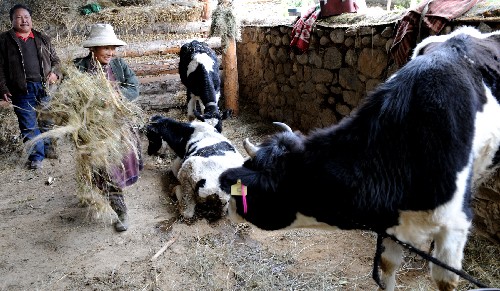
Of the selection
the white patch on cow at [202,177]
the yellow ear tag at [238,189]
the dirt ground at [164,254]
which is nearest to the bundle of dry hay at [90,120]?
the dirt ground at [164,254]

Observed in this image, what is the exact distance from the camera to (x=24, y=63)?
553 cm

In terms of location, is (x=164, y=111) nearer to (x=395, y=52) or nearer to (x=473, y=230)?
(x=395, y=52)

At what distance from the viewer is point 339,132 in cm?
225

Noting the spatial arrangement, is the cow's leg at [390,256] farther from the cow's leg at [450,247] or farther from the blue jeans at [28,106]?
the blue jeans at [28,106]

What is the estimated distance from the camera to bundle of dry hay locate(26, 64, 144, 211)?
3387 mm

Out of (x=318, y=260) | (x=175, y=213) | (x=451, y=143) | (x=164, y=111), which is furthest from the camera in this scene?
(x=164, y=111)

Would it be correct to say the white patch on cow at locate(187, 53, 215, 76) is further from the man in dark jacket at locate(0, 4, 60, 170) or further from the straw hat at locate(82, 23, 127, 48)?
the straw hat at locate(82, 23, 127, 48)

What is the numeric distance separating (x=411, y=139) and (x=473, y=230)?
2074 mm

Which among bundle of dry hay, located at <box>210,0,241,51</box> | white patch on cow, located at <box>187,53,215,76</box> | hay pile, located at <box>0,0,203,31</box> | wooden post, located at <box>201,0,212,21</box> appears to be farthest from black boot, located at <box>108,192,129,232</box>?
wooden post, located at <box>201,0,212,21</box>

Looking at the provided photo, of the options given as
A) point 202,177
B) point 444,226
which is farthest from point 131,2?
point 444,226

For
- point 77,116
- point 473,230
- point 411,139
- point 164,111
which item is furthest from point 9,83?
point 473,230

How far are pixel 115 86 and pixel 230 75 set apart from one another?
463 cm

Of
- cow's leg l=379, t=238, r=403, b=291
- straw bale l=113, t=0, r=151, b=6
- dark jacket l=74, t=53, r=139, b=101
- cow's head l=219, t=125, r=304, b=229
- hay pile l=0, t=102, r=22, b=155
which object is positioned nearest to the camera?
cow's head l=219, t=125, r=304, b=229

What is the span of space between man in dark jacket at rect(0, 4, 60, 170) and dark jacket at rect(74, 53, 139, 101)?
139cm
